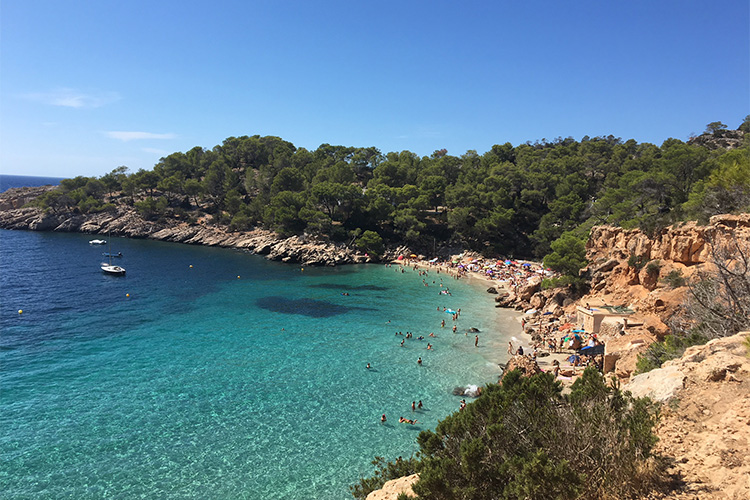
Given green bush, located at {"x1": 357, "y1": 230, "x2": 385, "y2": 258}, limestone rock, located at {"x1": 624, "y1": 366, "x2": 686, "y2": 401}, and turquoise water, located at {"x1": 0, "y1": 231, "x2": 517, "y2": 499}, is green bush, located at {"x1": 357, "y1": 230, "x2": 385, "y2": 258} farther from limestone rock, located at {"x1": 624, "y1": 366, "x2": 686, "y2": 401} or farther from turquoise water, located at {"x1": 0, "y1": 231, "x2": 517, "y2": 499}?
limestone rock, located at {"x1": 624, "y1": 366, "x2": 686, "y2": 401}

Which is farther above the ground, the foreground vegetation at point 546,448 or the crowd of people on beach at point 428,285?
the foreground vegetation at point 546,448

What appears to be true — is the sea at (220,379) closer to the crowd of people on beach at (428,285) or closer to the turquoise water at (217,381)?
the turquoise water at (217,381)

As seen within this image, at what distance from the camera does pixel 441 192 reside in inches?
2881

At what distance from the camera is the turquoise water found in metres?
15.7

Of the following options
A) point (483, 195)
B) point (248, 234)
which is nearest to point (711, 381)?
point (483, 195)

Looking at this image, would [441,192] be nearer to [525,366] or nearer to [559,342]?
[559,342]

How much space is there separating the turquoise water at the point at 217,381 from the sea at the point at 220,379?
0.09 meters

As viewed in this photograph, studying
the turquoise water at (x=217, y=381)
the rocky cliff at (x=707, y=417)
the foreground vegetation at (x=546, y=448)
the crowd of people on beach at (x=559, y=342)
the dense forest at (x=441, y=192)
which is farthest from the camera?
the dense forest at (x=441, y=192)

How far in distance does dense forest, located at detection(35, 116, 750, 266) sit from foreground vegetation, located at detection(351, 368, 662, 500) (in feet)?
79.1

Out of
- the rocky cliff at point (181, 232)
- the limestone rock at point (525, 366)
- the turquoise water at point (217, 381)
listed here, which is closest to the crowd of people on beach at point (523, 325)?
the turquoise water at point (217, 381)

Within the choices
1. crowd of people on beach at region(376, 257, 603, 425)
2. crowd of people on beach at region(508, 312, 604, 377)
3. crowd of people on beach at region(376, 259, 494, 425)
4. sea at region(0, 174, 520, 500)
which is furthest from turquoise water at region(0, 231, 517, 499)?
crowd of people on beach at region(508, 312, 604, 377)

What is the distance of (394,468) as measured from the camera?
11469 millimetres

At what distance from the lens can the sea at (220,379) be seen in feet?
51.5

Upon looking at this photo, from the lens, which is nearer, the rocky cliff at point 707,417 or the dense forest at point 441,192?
the rocky cliff at point 707,417
